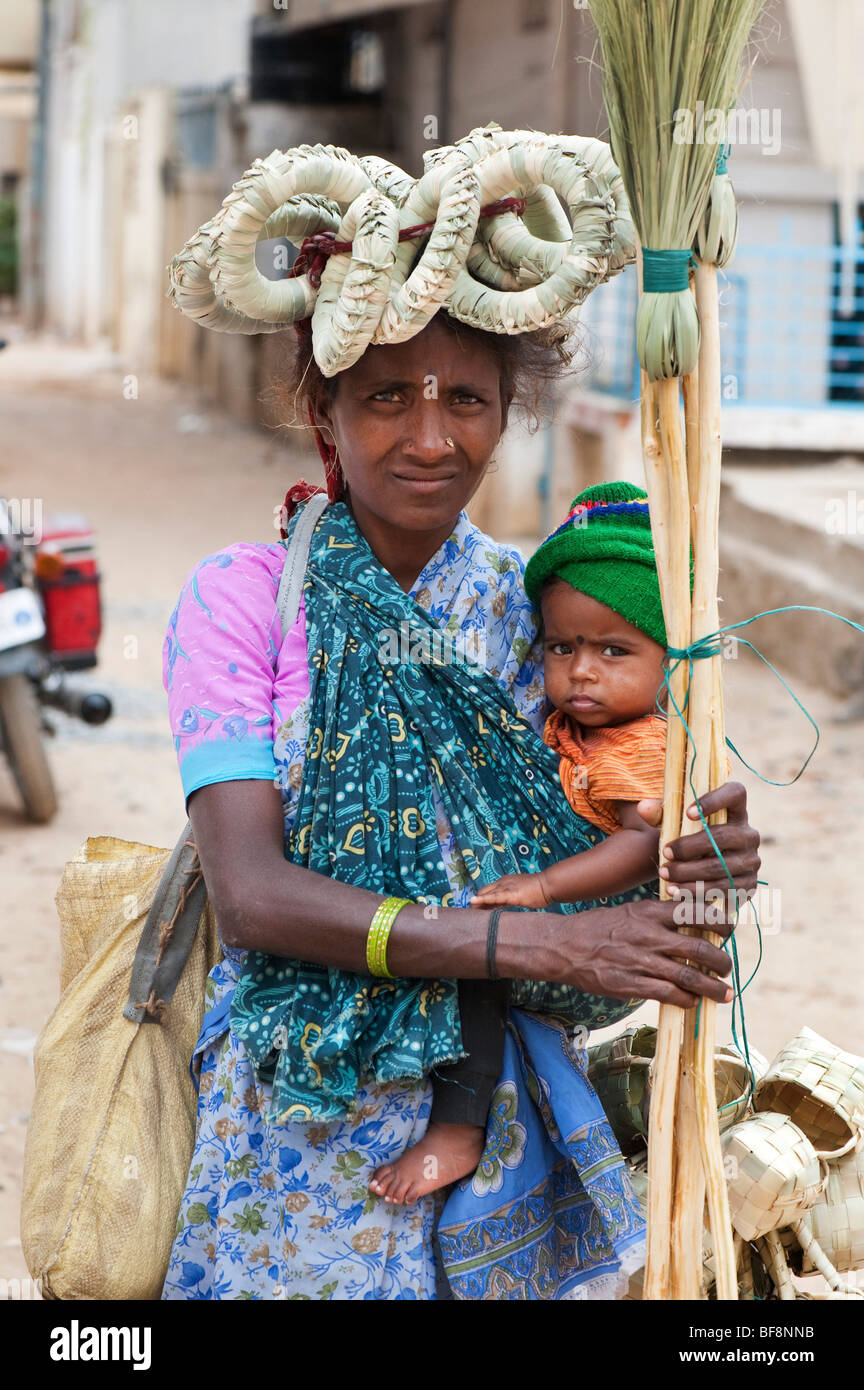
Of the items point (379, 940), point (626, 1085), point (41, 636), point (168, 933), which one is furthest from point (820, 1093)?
point (41, 636)

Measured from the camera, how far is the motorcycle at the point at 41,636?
5621mm

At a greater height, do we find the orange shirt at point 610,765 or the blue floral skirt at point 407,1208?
the orange shirt at point 610,765

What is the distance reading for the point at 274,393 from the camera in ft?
7.49

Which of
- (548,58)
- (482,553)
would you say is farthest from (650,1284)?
(548,58)

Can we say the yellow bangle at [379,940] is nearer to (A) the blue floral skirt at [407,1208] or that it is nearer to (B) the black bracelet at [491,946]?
(B) the black bracelet at [491,946]

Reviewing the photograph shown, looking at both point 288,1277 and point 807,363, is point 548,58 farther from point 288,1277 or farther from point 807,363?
point 288,1277

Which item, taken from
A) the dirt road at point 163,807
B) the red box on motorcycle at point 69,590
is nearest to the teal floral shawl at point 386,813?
the dirt road at point 163,807

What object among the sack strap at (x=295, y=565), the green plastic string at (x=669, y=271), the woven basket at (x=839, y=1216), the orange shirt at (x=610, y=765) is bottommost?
the woven basket at (x=839, y=1216)

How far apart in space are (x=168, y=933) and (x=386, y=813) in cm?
42

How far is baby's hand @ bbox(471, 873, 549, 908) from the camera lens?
182 cm

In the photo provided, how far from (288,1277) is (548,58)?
36.0ft

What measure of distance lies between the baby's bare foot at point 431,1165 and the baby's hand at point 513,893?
0.30 m

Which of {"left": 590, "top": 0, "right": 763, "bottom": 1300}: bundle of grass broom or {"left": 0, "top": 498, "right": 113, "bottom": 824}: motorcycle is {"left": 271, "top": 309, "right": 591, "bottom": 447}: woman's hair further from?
{"left": 0, "top": 498, "right": 113, "bottom": 824}: motorcycle

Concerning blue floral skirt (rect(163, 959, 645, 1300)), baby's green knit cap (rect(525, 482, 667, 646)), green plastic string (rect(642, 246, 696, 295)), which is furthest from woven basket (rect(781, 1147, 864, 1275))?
green plastic string (rect(642, 246, 696, 295))
